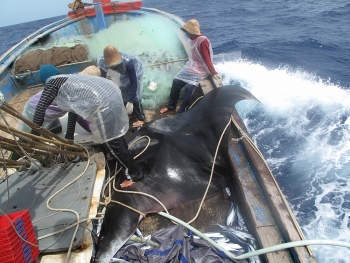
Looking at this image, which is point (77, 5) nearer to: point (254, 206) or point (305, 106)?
point (305, 106)

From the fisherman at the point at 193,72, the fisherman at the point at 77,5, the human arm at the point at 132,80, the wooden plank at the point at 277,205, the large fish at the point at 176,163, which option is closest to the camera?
the wooden plank at the point at 277,205

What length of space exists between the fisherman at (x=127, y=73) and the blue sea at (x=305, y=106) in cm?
281

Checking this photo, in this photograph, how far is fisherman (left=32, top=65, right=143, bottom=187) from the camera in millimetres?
2403

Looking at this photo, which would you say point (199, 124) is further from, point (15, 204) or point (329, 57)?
point (329, 57)

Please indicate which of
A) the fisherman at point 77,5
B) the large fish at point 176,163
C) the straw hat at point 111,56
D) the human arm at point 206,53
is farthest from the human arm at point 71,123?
the fisherman at point 77,5

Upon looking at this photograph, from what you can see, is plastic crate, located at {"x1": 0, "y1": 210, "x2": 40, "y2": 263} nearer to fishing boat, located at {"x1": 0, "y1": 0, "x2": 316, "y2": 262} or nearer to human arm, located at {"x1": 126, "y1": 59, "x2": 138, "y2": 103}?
fishing boat, located at {"x1": 0, "y1": 0, "x2": 316, "y2": 262}

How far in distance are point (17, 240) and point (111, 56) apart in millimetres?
2631

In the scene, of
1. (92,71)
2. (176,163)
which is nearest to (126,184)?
(176,163)

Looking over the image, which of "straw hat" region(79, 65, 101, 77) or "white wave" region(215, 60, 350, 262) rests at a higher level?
"straw hat" region(79, 65, 101, 77)

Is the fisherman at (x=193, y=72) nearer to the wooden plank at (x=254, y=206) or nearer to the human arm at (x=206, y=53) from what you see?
the human arm at (x=206, y=53)

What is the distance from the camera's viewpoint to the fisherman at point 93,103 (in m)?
2.40

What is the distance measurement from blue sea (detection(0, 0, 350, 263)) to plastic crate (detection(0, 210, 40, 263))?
3.22 meters

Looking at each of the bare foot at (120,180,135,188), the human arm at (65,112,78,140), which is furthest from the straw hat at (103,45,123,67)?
the bare foot at (120,180,135,188)

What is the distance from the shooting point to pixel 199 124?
134 inches
